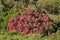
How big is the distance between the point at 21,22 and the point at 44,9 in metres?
1.79

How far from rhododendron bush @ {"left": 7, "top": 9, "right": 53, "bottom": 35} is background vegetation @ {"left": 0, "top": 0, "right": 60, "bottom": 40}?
13.2 inches

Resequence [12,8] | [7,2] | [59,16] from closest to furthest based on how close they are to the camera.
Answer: [59,16]
[12,8]
[7,2]

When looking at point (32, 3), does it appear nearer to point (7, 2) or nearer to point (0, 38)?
point (7, 2)

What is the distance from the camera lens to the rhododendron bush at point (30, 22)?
42.4 feet

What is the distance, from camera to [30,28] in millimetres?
13141

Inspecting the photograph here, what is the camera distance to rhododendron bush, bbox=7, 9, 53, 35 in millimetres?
12938

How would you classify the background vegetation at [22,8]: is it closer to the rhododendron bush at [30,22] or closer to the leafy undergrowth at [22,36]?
the leafy undergrowth at [22,36]

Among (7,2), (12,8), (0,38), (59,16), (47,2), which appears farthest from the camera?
(7,2)

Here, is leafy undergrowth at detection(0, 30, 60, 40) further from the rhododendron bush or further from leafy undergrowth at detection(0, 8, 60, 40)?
the rhododendron bush

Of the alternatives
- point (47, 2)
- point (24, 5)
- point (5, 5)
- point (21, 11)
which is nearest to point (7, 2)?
point (5, 5)

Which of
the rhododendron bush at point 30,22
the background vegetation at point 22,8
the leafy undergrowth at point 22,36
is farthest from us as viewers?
the rhododendron bush at point 30,22

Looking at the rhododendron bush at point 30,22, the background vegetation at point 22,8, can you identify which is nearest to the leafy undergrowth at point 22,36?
the background vegetation at point 22,8

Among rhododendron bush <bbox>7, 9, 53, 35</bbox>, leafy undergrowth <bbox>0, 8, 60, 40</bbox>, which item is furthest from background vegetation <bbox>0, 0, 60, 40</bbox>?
rhododendron bush <bbox>7, 9, 53, 35</bbox>

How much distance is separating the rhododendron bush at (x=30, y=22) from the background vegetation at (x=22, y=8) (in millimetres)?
334
